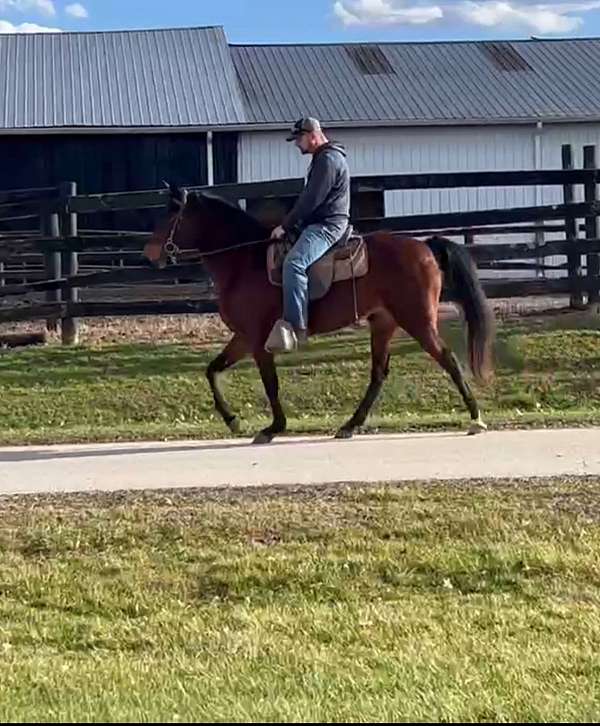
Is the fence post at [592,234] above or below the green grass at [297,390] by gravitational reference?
above

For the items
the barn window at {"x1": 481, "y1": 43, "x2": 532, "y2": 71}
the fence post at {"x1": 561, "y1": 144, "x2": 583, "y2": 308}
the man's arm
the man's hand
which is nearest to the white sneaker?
the man's hand

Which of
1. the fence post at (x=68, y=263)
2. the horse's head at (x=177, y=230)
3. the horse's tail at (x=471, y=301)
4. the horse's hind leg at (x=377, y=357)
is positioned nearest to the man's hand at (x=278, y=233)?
the horse's head at (x=177, y=230)

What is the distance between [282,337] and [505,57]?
23245mm

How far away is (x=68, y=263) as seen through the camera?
17016mm

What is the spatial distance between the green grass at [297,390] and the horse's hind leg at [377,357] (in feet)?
1.16

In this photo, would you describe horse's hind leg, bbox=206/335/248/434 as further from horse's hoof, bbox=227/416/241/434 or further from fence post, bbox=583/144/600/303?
fence post, bbox=583/144/600/303

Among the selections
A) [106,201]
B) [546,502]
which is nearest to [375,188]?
[106,201]

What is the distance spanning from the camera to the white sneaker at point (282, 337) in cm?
1130

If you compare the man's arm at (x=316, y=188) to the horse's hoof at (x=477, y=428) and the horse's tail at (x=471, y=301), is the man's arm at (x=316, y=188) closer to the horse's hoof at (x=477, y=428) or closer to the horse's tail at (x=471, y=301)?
the horse's tail at (x=471, y=301)

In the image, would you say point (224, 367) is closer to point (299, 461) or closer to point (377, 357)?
point (377, 357)

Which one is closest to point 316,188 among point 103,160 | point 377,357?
point 377,357

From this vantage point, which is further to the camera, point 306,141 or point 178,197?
point 178,197

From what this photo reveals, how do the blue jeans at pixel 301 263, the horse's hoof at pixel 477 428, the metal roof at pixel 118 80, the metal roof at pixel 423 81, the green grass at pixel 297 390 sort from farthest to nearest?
the metal roof at pixel 423 81
the metal roof at pixel 118 80
the green grass at pixel 297 390
the horse's hoof at pixel 477 428
the blue jeans at pixel 301 263

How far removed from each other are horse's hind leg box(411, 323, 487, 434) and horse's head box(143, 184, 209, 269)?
2.04m
